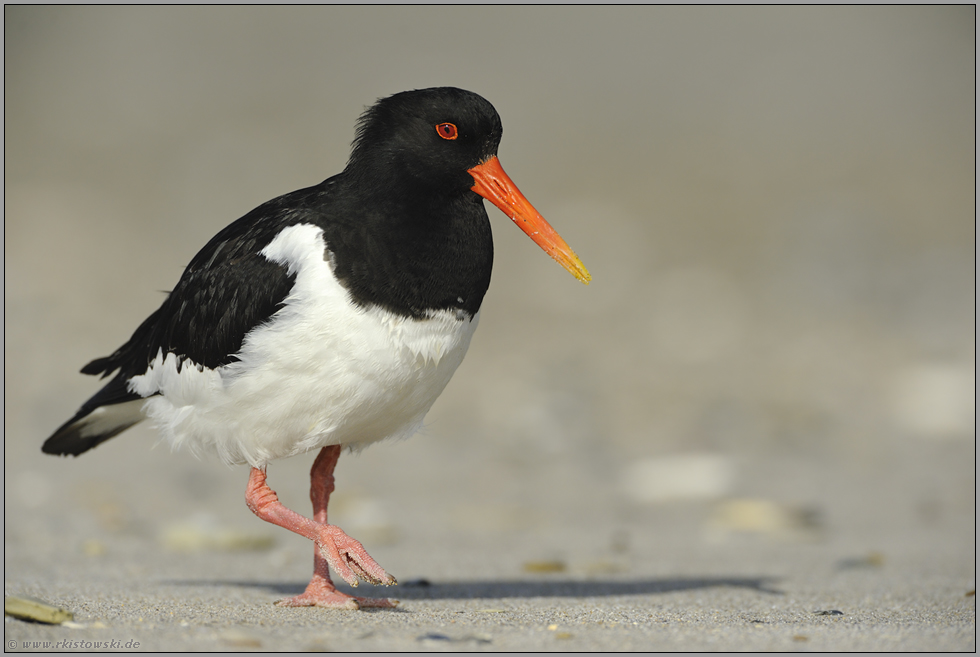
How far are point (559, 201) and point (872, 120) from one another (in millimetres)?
7347

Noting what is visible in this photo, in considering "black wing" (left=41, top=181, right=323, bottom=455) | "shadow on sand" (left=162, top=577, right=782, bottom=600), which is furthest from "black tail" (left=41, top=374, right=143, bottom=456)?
"shadow on sand" (left=162, top=577, right=782, bottom=600)

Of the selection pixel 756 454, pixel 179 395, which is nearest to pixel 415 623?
pixel 179 395

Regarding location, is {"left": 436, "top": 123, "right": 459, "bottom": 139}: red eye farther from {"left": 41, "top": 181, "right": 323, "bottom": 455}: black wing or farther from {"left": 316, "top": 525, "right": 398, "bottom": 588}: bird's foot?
{"left": 316, "top": 525, "right": 398, "bottom": 588}: bird's foot

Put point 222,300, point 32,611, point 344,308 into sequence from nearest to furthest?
point 32,611 < point 344,308 < point 222,300

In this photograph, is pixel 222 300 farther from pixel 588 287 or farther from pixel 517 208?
pixel 588 287

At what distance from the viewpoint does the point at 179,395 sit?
185 inches

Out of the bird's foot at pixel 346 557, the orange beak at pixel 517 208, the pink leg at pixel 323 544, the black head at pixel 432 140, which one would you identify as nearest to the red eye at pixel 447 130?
the black head at pixel 432 140

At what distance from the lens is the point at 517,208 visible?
474cm

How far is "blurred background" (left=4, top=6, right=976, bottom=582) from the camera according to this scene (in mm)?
7652

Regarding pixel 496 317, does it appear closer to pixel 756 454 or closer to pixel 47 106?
pixel 756 454

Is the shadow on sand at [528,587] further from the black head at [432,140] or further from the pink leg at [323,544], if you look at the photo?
the black head at [432,140]

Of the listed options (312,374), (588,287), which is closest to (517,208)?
(312,374)

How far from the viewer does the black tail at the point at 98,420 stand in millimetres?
5176

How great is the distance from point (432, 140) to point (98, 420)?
2.52m
